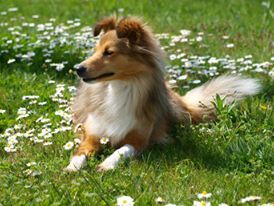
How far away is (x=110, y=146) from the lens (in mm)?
5602

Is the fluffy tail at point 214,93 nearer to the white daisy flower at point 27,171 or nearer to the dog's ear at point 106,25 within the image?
the dog's ear at point 106,25

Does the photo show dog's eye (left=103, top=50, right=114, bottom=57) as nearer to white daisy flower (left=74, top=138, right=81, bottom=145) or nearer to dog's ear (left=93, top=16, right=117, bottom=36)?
dog's ear (left=93, top=16, right=117, bottom=36)

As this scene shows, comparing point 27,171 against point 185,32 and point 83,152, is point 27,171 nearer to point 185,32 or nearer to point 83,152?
point 83,152

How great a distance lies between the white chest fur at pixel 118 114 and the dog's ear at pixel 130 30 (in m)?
0.39

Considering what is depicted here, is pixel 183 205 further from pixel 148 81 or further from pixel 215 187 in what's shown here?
pixel 148 81

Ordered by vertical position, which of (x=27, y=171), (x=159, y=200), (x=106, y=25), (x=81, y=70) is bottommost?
(x=27, y=171)

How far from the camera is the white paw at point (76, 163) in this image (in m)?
4.97

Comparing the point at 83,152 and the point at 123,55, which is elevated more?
the point at 123,55

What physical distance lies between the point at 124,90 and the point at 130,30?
0.52m

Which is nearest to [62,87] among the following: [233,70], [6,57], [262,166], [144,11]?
[6,57]

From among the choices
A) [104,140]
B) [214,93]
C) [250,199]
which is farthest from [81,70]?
[250,199]

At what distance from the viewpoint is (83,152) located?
17.6ft

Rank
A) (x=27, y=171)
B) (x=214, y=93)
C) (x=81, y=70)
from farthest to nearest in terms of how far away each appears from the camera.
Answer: (x=214, y=93)
(x=81, y=70)
(x=27, y=171)

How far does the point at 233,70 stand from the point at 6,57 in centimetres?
280
